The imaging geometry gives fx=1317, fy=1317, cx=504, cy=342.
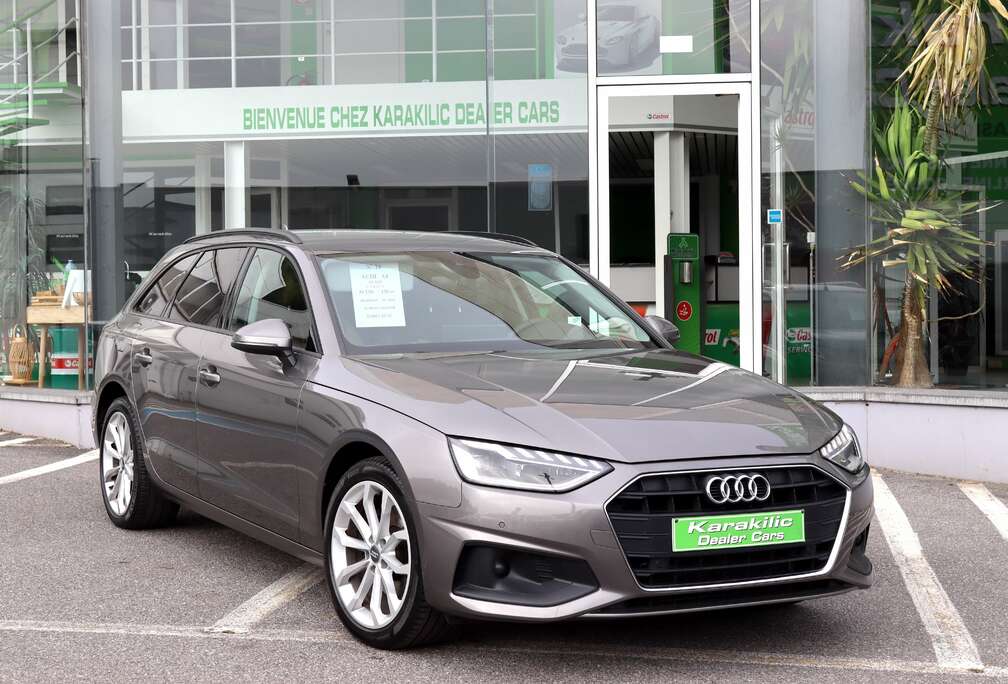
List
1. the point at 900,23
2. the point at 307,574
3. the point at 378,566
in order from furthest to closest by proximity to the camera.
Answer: the point at 900,23, the point at 307,574, the point at 378,566

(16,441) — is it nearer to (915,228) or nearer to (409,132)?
(409,132)

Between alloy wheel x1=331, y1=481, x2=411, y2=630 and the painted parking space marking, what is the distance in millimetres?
152

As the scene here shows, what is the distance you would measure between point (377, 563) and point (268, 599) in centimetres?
99

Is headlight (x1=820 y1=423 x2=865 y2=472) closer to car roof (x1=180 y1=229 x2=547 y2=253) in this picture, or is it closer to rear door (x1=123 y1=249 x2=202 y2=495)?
car roof (x1=180 y1=229 x2=547 y2=253)

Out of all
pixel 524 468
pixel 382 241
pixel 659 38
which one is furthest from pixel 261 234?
pixel 659 38

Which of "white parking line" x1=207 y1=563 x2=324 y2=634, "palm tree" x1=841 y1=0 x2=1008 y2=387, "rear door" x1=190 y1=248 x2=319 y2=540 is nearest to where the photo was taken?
"white parking line" x1=207 y1=563 x2=324 y2=634

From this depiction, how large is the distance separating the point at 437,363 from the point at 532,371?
361mm

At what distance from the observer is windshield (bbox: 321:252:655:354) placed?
17.0ft

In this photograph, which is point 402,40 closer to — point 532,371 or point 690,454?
point 532,371

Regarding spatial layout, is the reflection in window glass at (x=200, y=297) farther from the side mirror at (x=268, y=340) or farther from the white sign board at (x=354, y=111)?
the white sign board at (x=354, y=111)

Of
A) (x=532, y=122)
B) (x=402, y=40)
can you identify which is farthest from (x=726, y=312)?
(x=402, y=40)

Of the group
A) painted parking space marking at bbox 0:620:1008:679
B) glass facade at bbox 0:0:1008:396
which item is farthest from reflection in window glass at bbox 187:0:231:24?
painted parking space marking at bbox 0:620:1008:679

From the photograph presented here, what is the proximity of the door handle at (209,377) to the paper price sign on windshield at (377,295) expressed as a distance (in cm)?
76

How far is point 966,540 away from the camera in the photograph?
22.0ft
